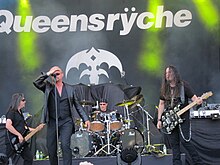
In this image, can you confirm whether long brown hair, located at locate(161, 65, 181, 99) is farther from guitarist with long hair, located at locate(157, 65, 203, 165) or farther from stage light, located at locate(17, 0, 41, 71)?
stage light, located at locate(17, 0, 41, 71)

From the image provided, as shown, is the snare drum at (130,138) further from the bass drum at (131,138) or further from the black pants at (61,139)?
the black pants at (61,139)

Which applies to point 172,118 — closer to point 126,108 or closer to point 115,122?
point 115,122

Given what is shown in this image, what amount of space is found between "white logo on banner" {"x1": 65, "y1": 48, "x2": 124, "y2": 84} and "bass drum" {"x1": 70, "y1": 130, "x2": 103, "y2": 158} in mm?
1774

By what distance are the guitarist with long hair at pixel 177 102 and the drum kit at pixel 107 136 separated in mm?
2264

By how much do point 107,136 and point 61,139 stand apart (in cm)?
325

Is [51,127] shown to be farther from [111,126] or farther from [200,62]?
[200,62]

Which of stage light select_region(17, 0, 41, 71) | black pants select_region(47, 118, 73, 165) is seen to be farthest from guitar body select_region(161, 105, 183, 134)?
stage light select_region(17, 0, 41, 71)

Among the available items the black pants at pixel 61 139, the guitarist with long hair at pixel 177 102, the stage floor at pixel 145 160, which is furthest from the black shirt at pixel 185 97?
the black pants at pixel 61 139

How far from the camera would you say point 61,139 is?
654 centimetres

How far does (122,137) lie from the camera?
31.5 ft

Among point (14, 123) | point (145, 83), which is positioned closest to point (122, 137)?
→ point (145, 83)

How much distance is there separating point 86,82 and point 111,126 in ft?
6.11

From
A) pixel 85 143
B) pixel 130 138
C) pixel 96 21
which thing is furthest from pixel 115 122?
pixel 96 21

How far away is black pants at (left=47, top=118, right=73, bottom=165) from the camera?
6461 millimetres
